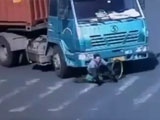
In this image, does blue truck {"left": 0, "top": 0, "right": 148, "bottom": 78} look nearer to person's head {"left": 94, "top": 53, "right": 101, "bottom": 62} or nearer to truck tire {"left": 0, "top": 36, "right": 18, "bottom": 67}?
person's head {"left": 94, "top": 53, "right": 101, "bottom": 62}

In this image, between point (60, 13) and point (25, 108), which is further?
point (60, 13)

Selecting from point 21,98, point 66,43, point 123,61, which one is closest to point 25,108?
point 21,98

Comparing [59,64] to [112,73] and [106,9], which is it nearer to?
[112,73]

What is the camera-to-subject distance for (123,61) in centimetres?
1463

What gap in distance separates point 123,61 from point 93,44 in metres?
1.27

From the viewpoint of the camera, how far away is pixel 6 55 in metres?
16.2

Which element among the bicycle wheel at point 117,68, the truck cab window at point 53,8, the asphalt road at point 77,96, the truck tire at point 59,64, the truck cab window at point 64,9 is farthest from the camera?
the truck cab window at point 53,8

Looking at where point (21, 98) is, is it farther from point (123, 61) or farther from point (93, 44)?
point (123, 61)

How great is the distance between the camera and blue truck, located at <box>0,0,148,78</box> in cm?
1368

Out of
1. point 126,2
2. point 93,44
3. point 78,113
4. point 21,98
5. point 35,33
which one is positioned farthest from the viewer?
point 35,33

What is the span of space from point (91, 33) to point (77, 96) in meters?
1.71

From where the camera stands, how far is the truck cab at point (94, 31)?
13672 mm

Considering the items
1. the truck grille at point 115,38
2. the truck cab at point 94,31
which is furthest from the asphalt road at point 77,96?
the truck grille at point 115,38

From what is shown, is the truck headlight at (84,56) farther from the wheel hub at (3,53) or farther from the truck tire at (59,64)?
the wheel hub at (3,53)
